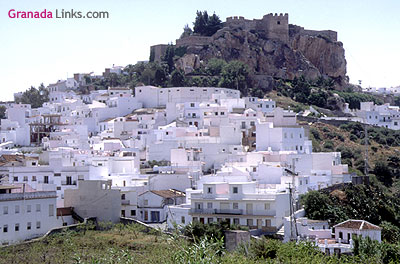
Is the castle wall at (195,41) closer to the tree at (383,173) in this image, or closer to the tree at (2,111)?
the tree at (2,111)

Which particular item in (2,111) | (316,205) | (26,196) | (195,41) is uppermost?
(195,41)

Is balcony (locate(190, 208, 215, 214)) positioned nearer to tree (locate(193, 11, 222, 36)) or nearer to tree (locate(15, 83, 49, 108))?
tree (locate(15, 83, 49, 108))

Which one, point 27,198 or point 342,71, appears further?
point 342,71

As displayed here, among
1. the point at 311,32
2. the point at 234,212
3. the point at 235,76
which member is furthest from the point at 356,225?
the point at 311,32

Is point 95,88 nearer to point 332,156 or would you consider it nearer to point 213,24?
point 213,24

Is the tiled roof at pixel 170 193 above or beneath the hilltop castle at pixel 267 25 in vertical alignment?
beneath

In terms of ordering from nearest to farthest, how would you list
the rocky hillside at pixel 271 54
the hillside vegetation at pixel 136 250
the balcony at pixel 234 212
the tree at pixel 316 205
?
the hillside vegetation at pixel 136 250 → the balcony at pixel 234 212 → the tree at pixel 316 205 → the rocky hillside at pixel 271 54

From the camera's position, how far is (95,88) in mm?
71750

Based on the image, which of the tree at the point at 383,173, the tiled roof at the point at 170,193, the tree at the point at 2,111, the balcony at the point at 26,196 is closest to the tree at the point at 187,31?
the tree at the point at 2,111

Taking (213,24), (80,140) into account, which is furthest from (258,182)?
(213,24)

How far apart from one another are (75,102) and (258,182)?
87.3 feet

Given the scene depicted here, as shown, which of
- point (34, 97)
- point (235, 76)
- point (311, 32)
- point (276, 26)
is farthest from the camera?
point (311, 32)

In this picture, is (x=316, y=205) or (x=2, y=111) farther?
(x=2, y=111)

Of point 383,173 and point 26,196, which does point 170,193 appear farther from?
point 383,173
